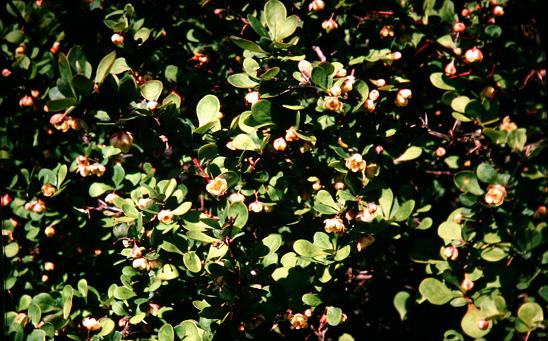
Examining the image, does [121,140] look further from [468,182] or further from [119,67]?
[468,182]

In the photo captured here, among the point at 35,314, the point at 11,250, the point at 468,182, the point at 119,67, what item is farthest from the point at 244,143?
the point at 11,250

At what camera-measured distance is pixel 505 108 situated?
1867 mm

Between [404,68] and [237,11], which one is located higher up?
[237,11]

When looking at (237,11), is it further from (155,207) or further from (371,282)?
(371,282)

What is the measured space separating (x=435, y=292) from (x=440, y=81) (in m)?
0.89

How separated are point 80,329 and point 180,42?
1.46 metres

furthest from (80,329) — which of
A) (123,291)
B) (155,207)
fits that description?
(155,207)

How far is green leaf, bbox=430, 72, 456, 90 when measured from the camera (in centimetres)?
169

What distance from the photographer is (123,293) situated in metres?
1.58

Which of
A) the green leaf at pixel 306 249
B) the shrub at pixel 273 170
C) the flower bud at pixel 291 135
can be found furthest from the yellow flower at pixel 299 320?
the flower bud at pixel 291 135

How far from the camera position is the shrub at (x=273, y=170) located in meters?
1.51

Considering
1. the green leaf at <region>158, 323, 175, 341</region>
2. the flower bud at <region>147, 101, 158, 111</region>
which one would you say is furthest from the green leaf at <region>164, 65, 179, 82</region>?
the green leaf at <region>158, 323, 175, 341</region>

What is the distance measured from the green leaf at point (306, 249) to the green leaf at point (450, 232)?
51 centimetres

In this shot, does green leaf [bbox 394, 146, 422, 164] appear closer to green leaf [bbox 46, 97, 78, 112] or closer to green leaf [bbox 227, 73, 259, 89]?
green leaf [bbox 227, 73, 259, 89]
